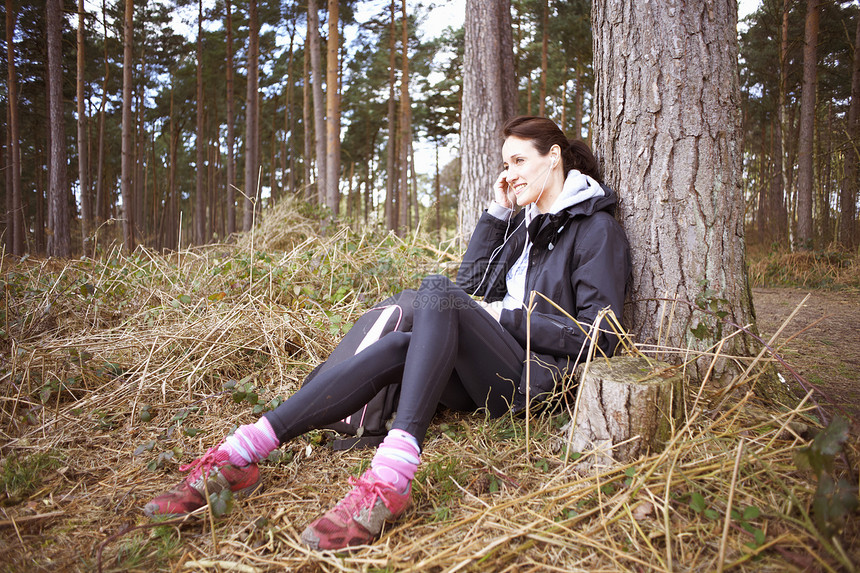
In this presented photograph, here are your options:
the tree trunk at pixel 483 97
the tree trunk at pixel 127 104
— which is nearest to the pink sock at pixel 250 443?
the tree trunk at pixel 483 97

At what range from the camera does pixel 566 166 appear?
2.26 metres

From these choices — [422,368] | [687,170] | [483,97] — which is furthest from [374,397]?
[483,97]

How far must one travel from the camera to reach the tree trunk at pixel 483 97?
192 inches

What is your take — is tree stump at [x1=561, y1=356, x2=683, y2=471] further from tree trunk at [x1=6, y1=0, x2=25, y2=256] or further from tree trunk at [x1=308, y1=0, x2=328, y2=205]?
tree trunk at [x1=6, y1=0, x2=25, y2=256]

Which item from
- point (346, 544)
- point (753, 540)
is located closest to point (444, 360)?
point (346, 544)

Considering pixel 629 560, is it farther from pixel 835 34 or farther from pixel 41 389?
pixel 835 34

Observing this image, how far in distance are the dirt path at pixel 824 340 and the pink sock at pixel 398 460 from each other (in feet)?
4.12

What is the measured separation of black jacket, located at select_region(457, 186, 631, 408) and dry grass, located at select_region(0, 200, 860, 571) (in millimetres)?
290

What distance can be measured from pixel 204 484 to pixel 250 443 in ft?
0.58

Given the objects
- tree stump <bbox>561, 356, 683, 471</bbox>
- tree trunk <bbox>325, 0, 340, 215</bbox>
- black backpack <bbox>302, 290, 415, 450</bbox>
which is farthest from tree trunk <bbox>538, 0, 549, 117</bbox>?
tree stump <bbox>561, 356, 683, 471</bbox>

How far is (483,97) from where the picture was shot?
16.2 feet

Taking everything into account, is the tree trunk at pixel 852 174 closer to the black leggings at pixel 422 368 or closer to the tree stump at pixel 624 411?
the tree stump at pixel 624 411

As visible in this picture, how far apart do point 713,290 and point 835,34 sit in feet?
36.1

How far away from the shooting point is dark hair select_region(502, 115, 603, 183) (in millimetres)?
2215
